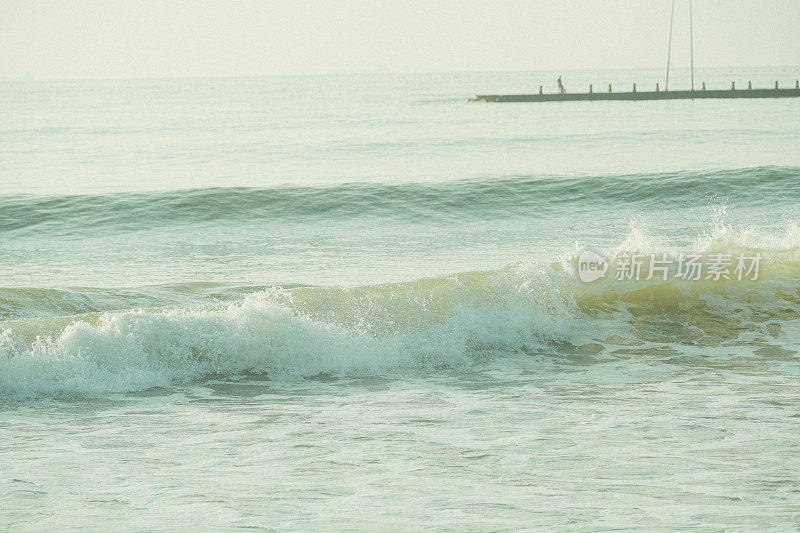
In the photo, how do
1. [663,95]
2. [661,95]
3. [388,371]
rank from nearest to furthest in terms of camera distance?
[388,371] < [663,95] < [661,95]

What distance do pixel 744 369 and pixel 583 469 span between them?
3.49 m

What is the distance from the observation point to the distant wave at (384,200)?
68.3ft

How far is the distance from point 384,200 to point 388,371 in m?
14.6

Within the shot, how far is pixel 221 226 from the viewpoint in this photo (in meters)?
20.0

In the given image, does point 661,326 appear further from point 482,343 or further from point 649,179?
Answer: point 649,179

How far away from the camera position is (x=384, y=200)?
22812mm

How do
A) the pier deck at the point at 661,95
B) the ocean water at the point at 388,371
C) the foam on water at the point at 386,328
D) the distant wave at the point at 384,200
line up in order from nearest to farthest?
the ocean water at the point at 388,371, the foam on water at the point at 386,328, the distant wave at the point at 384,200, the pier deck at the point at 661,95

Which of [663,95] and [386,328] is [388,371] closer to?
[386,328]

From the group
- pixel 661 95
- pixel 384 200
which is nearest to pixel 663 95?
pixel 661 95

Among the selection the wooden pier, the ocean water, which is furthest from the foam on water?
the wooden pier

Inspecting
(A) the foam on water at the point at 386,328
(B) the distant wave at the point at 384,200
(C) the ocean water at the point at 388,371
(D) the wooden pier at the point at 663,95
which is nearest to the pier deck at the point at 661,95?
(D) the wooden pier at the point at 663,95

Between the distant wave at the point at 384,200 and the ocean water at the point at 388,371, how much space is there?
0.62ft

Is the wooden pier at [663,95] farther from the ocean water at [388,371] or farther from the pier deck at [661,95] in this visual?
the ocean water at [388,371]

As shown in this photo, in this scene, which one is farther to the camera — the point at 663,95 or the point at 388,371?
the point at 663,95
